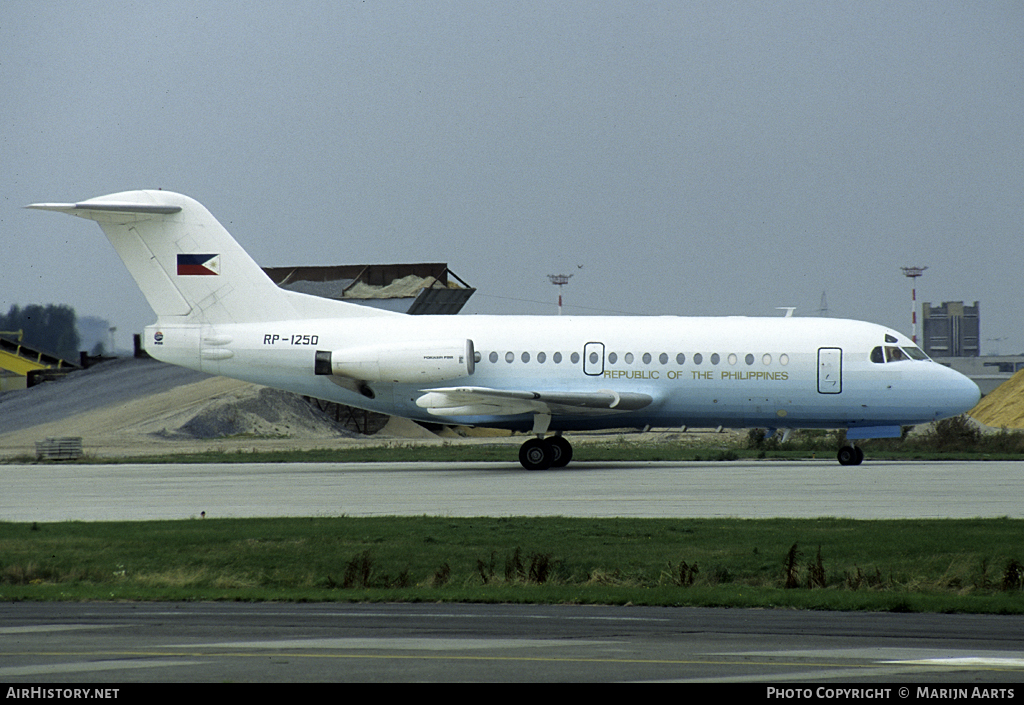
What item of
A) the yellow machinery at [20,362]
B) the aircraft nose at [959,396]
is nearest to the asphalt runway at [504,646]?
the aircraft nose at [959,396]

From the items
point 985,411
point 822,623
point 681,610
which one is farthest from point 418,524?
point 985,411

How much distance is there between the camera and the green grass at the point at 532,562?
12695mm

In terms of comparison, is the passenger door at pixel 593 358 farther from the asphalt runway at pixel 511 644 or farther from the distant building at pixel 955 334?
the distant building at pixel 955 334

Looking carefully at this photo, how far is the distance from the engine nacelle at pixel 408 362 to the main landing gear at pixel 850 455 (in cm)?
1022

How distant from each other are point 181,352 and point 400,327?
6.02 m

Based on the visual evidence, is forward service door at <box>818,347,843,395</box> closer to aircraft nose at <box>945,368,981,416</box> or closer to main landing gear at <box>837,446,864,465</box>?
main landing gear at <box>837,446,864,465</box>

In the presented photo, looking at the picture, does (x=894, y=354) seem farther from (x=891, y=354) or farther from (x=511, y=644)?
(x=511, y=644)

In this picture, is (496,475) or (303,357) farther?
(303,357)

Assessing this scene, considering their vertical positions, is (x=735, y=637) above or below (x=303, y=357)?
below

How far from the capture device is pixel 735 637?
9.73 meters

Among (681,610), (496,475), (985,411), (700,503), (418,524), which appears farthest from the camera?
(985,411)

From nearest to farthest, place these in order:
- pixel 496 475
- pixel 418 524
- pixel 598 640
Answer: pixel 598 640, pixel 418 524, pixel 496 475

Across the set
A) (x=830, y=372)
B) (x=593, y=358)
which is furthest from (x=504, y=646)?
(x=830, y=372)

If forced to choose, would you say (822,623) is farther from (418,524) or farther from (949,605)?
(418,524)
